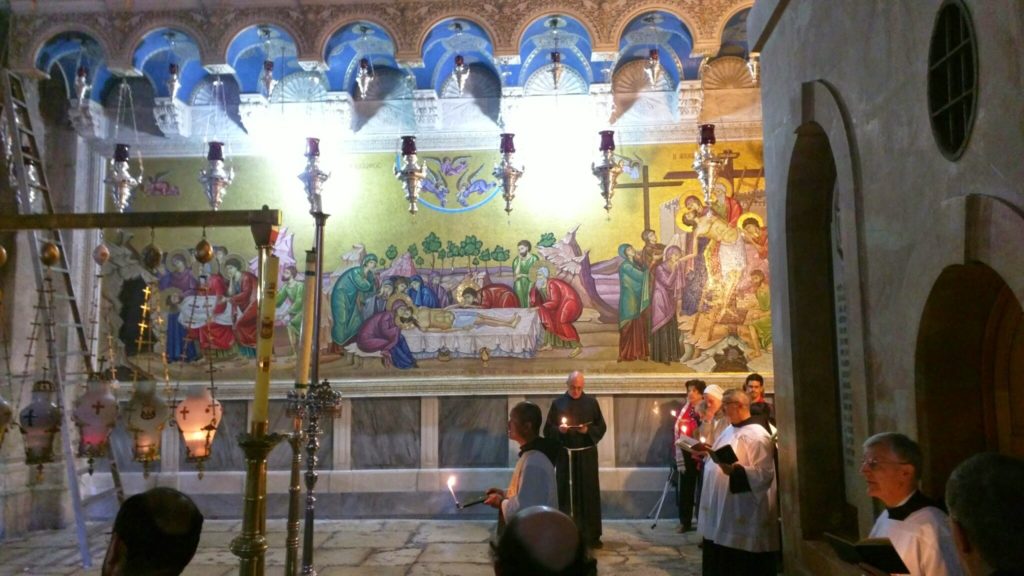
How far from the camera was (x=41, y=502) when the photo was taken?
830 centimetres

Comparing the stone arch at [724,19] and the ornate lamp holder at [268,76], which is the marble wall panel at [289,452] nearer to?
the ornate lamp holder at [268,76]

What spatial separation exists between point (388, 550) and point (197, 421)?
380 centimetres

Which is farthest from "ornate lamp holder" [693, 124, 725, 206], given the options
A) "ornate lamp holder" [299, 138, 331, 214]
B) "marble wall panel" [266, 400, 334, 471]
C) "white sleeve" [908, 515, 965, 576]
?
"white sleeve" [908, 515, 965, 576]

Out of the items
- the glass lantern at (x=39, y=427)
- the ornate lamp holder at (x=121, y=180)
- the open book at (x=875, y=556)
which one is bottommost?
the open book at (x=875, y=556)

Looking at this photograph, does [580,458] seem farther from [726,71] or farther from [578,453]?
[726,71]

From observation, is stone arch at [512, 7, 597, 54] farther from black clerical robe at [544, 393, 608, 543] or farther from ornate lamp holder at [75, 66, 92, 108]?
ornate lamp holder at [75, 66, 92, 108]

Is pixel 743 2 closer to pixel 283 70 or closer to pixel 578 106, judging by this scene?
pixel 578 106

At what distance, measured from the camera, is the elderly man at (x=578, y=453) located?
291 inches

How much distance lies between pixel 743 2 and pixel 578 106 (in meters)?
2.26

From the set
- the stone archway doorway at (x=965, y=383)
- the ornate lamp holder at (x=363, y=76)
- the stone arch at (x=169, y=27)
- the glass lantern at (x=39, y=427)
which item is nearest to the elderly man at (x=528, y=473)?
the stone archway doorway at (x=965, y=383)

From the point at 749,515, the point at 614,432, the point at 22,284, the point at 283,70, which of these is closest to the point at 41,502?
the point at 22,284

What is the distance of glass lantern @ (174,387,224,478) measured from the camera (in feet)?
12.8

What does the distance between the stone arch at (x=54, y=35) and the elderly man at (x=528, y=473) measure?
7185 millimetres

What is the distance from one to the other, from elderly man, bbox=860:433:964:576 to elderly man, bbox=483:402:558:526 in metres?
1.47
